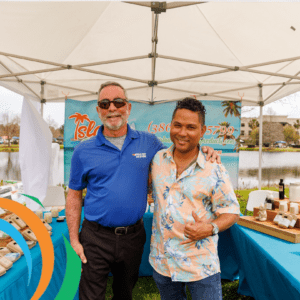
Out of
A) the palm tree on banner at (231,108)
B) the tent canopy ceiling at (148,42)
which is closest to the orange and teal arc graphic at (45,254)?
the tent canopy ceiling at (148,42)

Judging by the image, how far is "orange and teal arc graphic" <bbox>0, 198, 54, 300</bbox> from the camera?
3.94 feet

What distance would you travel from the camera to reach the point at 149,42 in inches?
131

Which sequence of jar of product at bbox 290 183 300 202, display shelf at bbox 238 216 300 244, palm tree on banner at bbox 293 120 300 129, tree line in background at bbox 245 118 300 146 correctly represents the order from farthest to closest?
1. palm tree on banner at bbox 293 120 300 129
2. tree line in background at bbox 245 118 300 146
3. jar of product at bbox 290 183 300 202
4. display shelf at bbox 238 216 300 244

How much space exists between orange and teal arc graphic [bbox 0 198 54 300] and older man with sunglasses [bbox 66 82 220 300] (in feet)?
0.51

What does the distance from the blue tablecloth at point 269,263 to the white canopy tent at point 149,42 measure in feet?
6.90

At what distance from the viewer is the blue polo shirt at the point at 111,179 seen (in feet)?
4.35

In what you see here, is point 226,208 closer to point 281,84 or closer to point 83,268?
point 83,268

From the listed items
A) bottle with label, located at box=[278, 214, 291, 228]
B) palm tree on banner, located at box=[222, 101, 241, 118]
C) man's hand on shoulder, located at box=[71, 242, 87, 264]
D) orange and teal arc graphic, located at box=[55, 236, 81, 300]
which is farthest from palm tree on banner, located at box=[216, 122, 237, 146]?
orange and teal arc graphic, located at box=[55, 236, 81, 300]

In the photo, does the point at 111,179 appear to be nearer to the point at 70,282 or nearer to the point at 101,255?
the point at 101,255

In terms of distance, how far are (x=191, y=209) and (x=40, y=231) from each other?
2.66 ft

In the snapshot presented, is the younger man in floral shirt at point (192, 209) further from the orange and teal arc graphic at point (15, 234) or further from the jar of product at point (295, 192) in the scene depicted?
the jar of product at point (295, 192)

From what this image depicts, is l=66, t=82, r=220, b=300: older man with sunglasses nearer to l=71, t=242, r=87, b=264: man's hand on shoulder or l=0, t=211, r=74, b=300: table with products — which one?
l=71, t=242, r=87, b=264: man's hand on shoulder

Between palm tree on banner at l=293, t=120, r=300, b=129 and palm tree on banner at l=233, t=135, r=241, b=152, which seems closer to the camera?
palm tree on banner at l=233, t=135, r=241, b=152

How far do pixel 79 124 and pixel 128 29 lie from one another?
2410 mm
